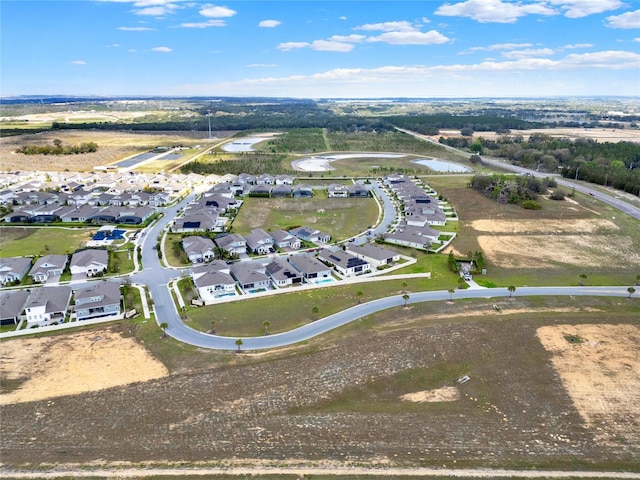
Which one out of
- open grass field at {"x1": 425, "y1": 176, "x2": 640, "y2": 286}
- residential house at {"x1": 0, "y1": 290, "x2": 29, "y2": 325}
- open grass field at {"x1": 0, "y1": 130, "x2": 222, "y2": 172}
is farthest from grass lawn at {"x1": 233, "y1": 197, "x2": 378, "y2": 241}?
open grass field at {"x1": 0, "y1": 130, "x2": 222, "y2": 172}

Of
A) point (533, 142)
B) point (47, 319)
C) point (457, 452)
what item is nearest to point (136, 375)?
point (47, 319)

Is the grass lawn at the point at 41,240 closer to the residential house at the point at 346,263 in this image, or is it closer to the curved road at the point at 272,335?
the curved road at the point at 272,335

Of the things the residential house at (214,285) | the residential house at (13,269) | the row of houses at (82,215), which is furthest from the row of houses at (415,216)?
the residential house at (13,269)

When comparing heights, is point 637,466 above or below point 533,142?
below

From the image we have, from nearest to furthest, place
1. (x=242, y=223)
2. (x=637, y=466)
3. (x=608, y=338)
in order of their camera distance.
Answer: (x=637, y=466) → (x=608, y=338) → (x=242, y=223)

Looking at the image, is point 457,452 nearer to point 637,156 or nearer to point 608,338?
point 608,338

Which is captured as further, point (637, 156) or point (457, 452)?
point (637, 156)

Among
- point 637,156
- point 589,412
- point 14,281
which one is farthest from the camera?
point 637,156
